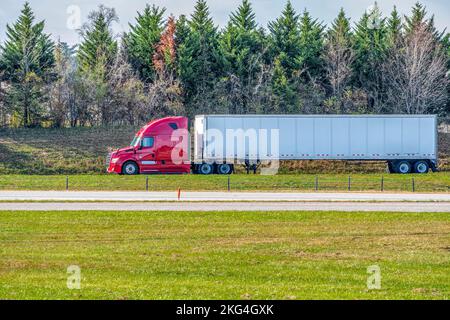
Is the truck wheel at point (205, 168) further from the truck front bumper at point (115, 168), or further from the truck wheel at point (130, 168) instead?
the truck front bumper at point (115, 168)

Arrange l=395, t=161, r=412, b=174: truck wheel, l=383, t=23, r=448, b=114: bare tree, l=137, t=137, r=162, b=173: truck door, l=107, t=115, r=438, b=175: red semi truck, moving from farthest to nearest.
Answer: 1. l=383, t=23, r=448, b=114: bare tree
2. l=395, t=161, r=412, b=174: truck wheel
3. l=107, t=115, r=438, b=175: red semi truck
4. l=137, t=137, r=162, b=173: truck door

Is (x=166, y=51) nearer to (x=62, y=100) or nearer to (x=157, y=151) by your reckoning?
(x=62, y=100)

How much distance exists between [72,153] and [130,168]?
32.8 ft

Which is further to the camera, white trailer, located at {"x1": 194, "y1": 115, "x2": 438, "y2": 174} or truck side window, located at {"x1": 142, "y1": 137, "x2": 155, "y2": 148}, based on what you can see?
white trailer, located at {"x1": 194, "y1": 115, "x2": 438, "y2": 174}

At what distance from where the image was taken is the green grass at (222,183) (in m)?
41.4

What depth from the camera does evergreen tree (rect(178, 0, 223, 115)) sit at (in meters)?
72.7

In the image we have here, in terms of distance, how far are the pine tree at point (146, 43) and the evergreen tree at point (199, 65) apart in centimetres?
334

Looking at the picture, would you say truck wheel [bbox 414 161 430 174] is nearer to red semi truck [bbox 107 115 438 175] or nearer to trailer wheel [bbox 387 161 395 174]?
red semi truck [bbox 107 115 438 175]

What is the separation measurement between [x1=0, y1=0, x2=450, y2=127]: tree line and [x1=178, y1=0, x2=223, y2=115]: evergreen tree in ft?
0.36

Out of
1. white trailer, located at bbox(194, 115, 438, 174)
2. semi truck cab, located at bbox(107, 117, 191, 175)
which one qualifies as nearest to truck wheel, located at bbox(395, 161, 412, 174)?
white trailer, located at bbox(194, 115, 438, 174)

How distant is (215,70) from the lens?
75.8 metres

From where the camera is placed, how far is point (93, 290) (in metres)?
13.4

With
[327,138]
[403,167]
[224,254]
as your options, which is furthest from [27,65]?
[224,254]
